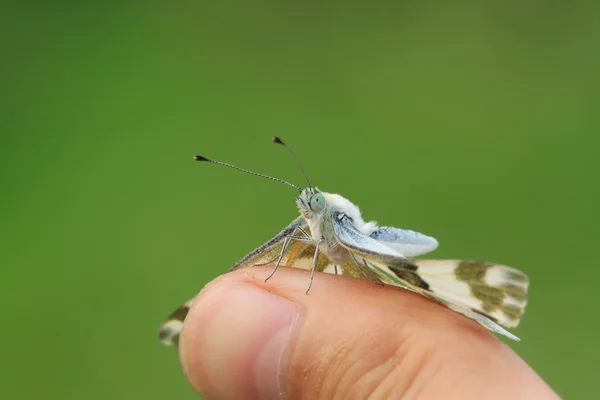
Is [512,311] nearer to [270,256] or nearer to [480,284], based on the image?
[480,284]

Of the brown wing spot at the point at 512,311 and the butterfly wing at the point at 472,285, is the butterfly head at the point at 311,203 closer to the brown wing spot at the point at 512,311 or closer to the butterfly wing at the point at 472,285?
the butterfly wing at the point at 472,285

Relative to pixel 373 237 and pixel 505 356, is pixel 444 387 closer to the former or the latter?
pixel 505 356

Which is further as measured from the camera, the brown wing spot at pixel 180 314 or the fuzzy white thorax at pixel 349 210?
the brown wing spot at pixel 180 314

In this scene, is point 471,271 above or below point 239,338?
above

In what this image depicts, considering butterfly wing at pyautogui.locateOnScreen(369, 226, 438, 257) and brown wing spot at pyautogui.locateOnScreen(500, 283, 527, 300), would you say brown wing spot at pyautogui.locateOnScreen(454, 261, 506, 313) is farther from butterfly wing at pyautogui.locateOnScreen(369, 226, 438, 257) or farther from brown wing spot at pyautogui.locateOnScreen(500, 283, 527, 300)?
butterfly wing at pyautogui.locateOnScreen(369, 226, 438, 257)

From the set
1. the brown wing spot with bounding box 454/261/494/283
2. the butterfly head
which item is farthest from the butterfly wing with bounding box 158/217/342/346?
the brown wing spot with bounding box 454/261/494/283

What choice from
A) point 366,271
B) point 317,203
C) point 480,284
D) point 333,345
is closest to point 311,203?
point 317,203

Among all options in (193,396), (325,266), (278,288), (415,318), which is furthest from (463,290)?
(193,396)

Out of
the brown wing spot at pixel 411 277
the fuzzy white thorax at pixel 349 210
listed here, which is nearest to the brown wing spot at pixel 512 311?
the brown wing spot at pixel 411 277
